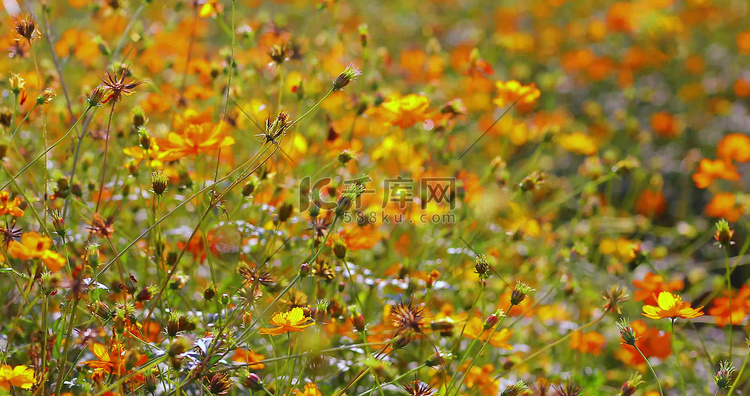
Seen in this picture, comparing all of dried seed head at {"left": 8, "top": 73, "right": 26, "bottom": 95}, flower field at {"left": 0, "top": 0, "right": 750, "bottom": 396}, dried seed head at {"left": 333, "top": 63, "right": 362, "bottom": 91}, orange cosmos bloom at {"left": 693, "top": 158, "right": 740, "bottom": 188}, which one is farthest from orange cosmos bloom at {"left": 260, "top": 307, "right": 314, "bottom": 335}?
orange cosmos bloom at {"left": 693, "top": 158, "right": 740, "bottom": 188}

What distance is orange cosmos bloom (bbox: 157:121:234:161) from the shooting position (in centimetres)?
117

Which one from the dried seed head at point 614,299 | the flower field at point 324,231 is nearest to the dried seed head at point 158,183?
the flower field at point 324,231

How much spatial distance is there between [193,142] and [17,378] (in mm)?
483

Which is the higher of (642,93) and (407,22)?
(407,22)

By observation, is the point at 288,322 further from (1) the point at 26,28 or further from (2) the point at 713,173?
(2) the point at 713,173

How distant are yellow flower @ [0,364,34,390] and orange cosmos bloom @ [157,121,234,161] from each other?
0.43 metres

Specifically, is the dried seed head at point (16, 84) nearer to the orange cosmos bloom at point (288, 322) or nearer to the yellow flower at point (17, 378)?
the yellow flower at point (17, 378)

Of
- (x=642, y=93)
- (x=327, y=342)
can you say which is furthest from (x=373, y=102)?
(x=642, y=93)

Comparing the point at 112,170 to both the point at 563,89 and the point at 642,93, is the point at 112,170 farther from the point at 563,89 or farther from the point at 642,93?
the point at 563,89

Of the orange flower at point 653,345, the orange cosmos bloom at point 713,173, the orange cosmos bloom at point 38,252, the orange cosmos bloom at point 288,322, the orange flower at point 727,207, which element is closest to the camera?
the orange cosmos bloom at point 38,252

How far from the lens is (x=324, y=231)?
4.47 feet

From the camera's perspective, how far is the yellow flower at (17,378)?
1.03 m

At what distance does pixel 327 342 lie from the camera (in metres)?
1.35

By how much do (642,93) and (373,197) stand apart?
1792 millimetres
